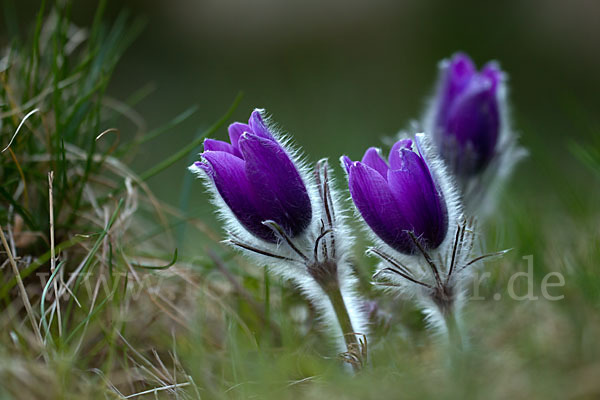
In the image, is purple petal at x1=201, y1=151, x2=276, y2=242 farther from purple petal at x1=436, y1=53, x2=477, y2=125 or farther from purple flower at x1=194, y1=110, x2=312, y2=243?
purple petal at x1=436, y1=53, x2=477, y2=125

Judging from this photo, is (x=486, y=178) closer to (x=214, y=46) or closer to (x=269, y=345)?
(x=269, y=345)

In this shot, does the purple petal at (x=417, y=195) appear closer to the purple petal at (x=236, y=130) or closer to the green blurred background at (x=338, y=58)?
the purple petal at (x=236, y=130)

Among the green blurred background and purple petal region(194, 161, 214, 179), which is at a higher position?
the green blurred background

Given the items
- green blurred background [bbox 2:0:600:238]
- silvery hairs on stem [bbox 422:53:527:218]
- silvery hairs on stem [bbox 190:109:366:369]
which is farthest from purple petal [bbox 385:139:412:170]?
green blurred background [bbox 2:0:600:238]

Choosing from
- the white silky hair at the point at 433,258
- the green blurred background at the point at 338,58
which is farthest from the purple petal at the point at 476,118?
the green blurred background at the point at 338,58

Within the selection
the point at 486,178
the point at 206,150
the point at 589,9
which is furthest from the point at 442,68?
the point at 589,9

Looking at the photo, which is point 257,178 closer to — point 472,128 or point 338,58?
point 472,128

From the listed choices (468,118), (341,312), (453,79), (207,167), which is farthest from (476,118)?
(207,167)
